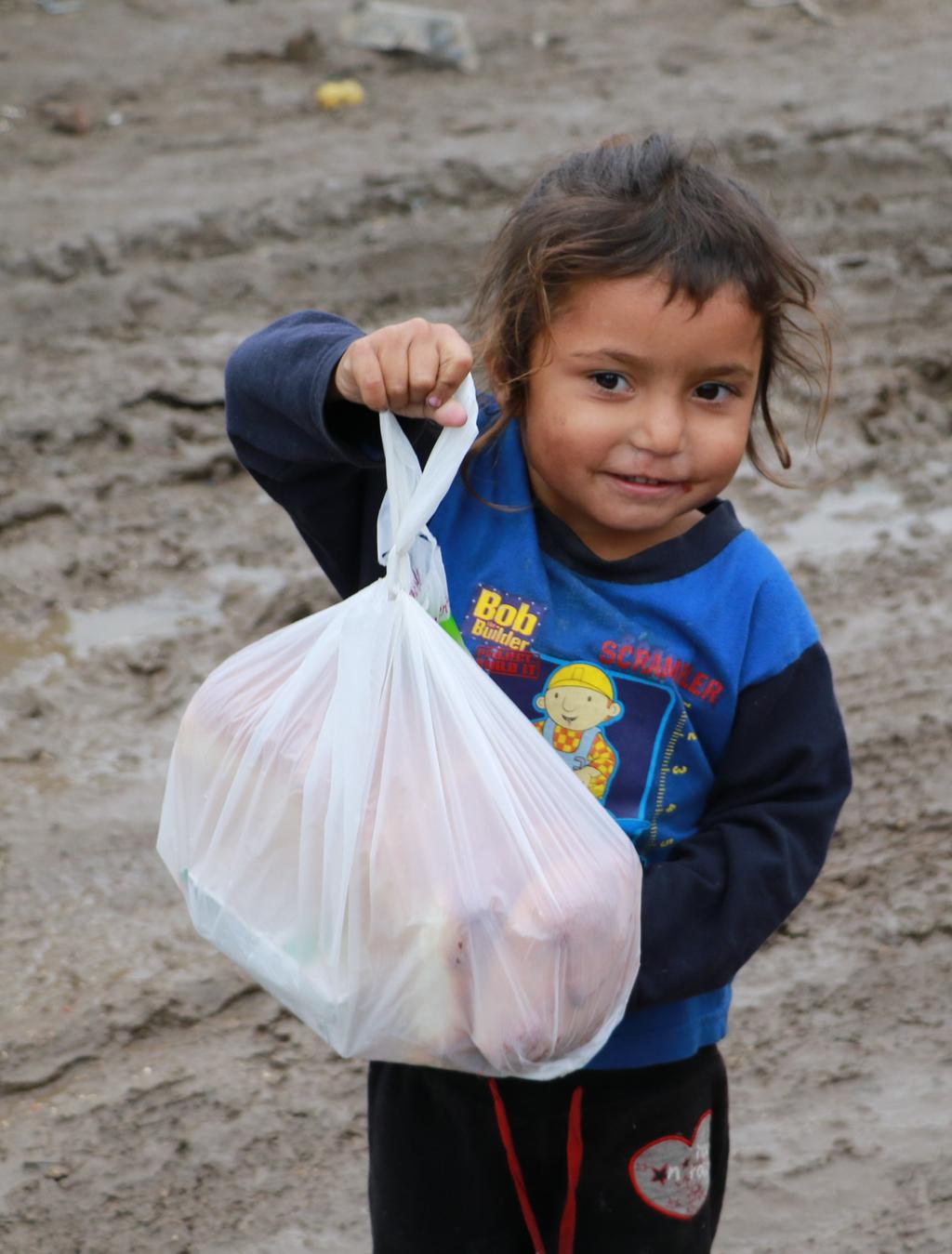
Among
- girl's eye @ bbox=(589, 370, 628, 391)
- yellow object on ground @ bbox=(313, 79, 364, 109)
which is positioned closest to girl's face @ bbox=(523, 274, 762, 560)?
girl's eye @ bbox=(589, 370, 628, 391)

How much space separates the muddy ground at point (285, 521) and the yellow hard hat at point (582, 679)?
590mm

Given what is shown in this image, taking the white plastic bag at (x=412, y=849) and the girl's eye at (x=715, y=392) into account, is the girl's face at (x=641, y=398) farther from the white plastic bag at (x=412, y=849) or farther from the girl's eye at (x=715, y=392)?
the white plastic bag at (x=412, y=849)

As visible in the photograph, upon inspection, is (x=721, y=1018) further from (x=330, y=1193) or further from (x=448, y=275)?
(x=448, y=275)

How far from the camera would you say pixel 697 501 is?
1.42 meters

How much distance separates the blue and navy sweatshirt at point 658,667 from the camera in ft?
4.51

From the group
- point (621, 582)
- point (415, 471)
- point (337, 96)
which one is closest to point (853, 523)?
point (621, 582)

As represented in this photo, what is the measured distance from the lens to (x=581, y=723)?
144 cm

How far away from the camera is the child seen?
1.35 m

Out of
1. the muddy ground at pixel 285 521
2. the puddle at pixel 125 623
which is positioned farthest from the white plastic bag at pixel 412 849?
the puddle at pixel 125 623

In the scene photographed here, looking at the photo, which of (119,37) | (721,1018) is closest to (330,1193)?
(721,1018)

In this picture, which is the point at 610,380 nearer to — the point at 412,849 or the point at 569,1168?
the point at 412,849

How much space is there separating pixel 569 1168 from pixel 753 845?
1.32 ft

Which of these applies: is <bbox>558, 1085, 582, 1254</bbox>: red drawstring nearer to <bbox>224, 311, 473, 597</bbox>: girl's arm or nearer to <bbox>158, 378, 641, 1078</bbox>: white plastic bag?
<bbox>158, 378, 641, 1078</bbox>: white plastic bag

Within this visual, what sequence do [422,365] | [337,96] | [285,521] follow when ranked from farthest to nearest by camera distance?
[337,96] → [285,521] → [422,365]
